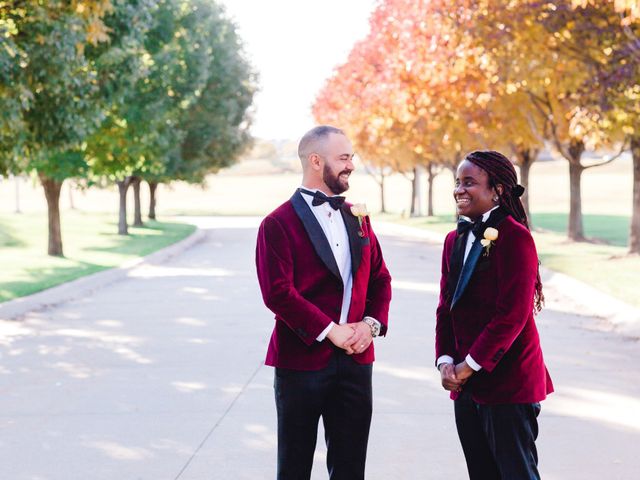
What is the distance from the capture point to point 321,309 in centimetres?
446

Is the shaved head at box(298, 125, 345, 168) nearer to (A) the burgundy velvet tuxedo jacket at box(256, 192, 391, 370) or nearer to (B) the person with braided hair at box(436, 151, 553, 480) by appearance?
(A) the burgundy velvet tuxedo jacket at box(256, 192, 391, 370)

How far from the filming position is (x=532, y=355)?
4.27 meters

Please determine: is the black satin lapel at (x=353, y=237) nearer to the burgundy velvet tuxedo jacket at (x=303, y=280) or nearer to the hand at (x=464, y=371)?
the burgundy velvet tuxedo jacket at (x=303, y=280)

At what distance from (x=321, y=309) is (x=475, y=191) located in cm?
81

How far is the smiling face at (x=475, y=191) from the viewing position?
422 cm

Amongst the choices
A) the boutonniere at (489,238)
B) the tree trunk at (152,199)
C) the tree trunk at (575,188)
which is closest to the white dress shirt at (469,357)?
the boutonniere at (489,238)

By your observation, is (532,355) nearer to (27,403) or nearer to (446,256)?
(446,256)

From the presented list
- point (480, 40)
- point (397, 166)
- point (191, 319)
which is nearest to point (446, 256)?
point (191, 319)

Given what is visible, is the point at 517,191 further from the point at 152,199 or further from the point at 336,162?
the point at 152,199

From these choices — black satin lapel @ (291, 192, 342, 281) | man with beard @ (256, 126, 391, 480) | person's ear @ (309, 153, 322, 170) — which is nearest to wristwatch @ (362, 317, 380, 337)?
man with beard @ (256, 126, 391, 480)

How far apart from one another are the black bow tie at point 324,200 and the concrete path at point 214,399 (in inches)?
93.9

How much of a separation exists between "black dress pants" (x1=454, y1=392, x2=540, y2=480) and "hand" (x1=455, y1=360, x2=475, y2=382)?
111 mm

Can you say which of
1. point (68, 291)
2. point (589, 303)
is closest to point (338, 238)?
point (589, 303)

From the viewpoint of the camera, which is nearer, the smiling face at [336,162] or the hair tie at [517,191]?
the hair tie at [517,191]
